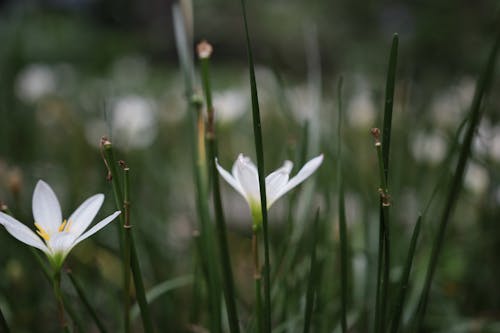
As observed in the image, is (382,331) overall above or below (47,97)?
below

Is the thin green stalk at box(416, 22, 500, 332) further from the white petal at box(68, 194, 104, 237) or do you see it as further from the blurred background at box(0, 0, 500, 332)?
the white petal at box(68, 194, 104, 237)

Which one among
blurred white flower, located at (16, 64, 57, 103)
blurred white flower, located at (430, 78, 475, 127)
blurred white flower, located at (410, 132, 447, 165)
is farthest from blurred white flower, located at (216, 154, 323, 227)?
blurred white flower, located at (16, 64, 57, 103)

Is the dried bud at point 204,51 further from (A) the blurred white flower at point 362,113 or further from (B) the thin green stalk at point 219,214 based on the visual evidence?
(A) the blurred white flower at point 362,113

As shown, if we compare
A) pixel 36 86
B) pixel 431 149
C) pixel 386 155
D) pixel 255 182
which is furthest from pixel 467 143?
pixel 36 86

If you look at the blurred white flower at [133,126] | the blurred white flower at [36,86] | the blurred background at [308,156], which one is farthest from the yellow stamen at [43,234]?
the blurred white flower at [36,86]

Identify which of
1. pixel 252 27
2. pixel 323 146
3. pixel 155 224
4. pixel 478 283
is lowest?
pixel 478 283

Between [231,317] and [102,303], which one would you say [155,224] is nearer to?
[102,303]

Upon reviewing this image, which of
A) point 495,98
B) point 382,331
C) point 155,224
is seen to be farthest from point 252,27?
point 382,331

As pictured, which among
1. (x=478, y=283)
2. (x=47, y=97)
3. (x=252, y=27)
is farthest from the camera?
(x=252, y=27)
